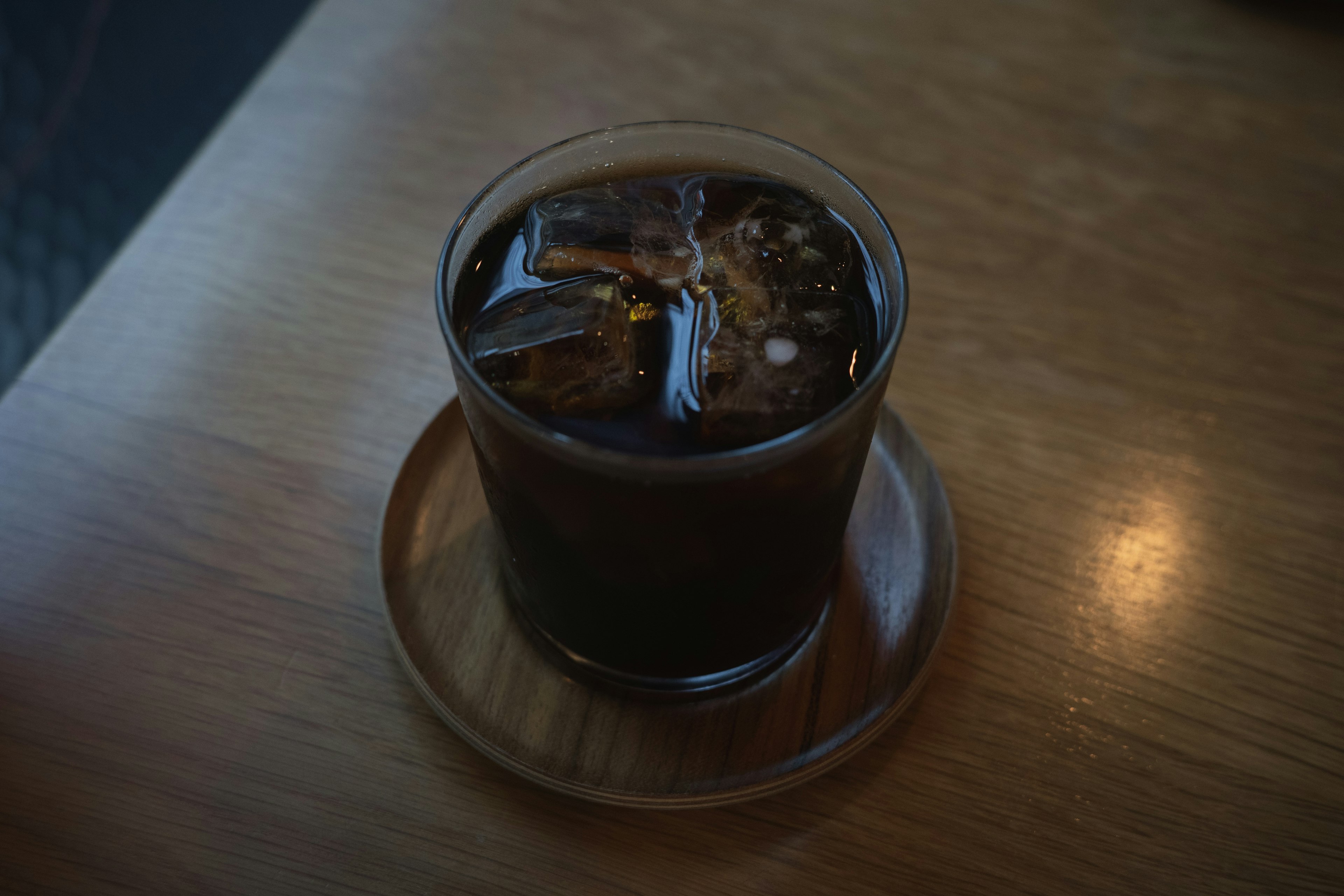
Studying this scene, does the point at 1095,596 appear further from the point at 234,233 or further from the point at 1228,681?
the point at 234,233

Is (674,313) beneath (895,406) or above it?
above

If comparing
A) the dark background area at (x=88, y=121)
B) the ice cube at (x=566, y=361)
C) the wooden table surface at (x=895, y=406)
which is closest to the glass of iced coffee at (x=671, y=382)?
the ice cube at (x=566, y=361)

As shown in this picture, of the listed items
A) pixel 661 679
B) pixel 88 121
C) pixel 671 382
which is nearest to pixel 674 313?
pixel 671 382

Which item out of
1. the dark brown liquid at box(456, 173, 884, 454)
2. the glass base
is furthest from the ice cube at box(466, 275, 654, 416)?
the glass base

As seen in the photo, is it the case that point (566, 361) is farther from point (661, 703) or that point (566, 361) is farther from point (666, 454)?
point (661, 703)

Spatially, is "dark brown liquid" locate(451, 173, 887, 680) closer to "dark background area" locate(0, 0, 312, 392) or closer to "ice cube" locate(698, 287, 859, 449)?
"ice cube" locate(698, 287, 859, 449)

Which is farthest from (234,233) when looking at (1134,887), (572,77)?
(1134,887)
